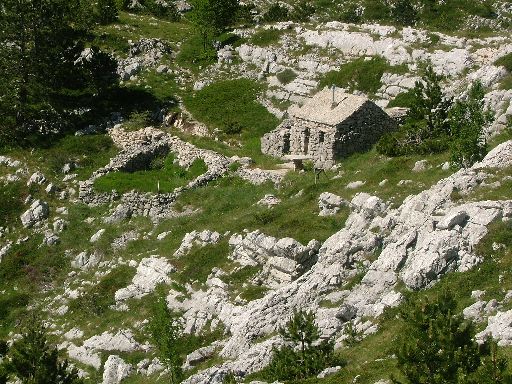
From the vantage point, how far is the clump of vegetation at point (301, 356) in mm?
30547

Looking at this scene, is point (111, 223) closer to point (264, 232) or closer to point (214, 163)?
point (214, 163)

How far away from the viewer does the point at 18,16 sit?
6359 cm

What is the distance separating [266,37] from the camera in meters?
73.5

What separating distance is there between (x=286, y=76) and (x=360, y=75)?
736 centimetres

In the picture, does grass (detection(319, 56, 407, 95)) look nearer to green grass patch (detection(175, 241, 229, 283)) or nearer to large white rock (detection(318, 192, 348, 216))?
large white rock (detection(318, 192, 348, 216))

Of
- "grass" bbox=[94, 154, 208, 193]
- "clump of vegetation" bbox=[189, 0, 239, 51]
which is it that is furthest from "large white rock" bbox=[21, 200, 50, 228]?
"clump of vegetation" bbox=[189, 0, 239, 51]

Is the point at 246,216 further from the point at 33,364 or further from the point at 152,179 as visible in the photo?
the point at 33,364

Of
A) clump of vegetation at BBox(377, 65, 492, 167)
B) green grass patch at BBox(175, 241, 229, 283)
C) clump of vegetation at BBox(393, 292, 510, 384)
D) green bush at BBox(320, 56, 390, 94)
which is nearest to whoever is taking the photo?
clump of vegetation at BBox(393, 292, 510, 384)

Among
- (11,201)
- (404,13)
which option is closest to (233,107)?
(11,201)

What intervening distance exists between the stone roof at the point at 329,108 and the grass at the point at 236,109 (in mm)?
5910

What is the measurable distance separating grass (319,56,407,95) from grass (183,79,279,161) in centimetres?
633

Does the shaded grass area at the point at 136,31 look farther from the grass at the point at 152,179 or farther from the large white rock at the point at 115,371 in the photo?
the large white rock at the point at 115,371

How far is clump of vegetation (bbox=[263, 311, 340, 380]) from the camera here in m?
30.5

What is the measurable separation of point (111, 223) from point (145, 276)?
936 cm
